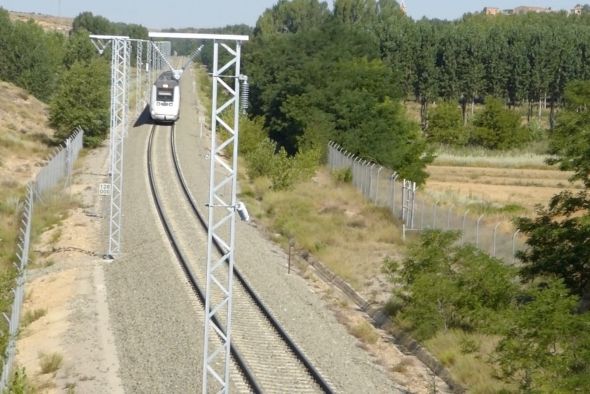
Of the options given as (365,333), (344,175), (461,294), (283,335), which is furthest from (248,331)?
(344,175)

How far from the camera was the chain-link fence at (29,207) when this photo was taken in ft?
63.0

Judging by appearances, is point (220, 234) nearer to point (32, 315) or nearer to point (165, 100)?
point (32, 315)

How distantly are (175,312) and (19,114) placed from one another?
54700 mm

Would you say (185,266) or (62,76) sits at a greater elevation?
(62,76)

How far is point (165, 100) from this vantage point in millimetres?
67250

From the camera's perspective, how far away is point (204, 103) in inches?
4181

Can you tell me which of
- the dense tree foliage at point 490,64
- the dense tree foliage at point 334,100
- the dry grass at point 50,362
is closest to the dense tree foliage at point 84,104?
the dense tree foliage at point 334,100

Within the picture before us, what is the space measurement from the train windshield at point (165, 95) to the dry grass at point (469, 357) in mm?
44794

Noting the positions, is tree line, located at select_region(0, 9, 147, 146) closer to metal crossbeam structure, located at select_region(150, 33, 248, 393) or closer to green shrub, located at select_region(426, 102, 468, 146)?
metal crossbeam structure, located at select_region(150, 33, 248, 393)

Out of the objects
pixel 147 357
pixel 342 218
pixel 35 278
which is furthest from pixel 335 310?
pixel 342 218

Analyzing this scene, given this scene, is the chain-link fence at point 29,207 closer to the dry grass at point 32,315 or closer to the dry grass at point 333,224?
the dry grass at point 32,315

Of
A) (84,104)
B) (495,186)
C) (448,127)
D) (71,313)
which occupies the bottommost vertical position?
(495,186)

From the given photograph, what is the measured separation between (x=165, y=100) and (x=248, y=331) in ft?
150

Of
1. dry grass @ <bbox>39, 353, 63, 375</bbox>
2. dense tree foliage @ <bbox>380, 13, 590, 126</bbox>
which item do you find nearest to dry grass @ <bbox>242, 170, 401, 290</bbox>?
dry grass @ <bbox>39, 353, 63, 375</bbox>
